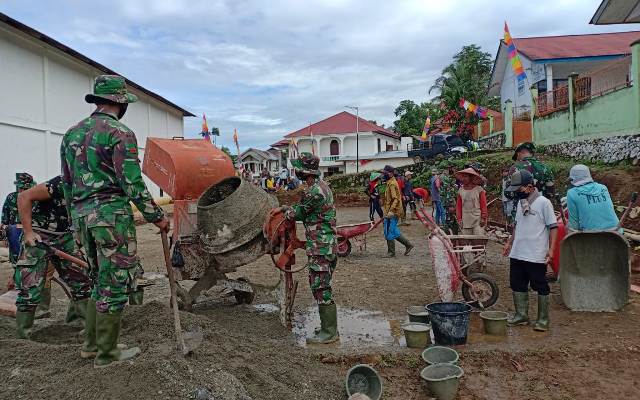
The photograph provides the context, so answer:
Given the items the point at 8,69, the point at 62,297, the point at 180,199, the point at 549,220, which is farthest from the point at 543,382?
the point at 8,69

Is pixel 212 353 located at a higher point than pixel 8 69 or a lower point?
lower

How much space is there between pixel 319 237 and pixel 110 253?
1.94m

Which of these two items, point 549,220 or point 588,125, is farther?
point 588,125

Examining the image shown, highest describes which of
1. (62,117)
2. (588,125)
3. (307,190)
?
(62,117)

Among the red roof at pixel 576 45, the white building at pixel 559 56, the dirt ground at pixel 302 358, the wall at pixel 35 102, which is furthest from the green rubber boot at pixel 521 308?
the red roof at pixel 576 45

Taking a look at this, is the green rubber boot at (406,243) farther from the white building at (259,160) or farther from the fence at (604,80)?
the white building at (259,160)

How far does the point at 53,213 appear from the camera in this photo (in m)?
4.68

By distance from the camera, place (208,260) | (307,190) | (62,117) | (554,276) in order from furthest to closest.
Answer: (62,117), (554,276), (208,260), (307,190)

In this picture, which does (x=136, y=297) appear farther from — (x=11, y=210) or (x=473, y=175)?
(x=473, y=175)

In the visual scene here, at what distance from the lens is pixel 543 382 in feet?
12.2

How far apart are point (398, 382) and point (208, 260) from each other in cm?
226

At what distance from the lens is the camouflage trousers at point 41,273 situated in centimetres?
442

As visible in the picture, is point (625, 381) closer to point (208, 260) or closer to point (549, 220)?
point (549, 220)

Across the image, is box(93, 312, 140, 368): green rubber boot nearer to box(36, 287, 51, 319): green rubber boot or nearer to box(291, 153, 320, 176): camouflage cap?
box(291, 153, 320, 176): camouflage cap
